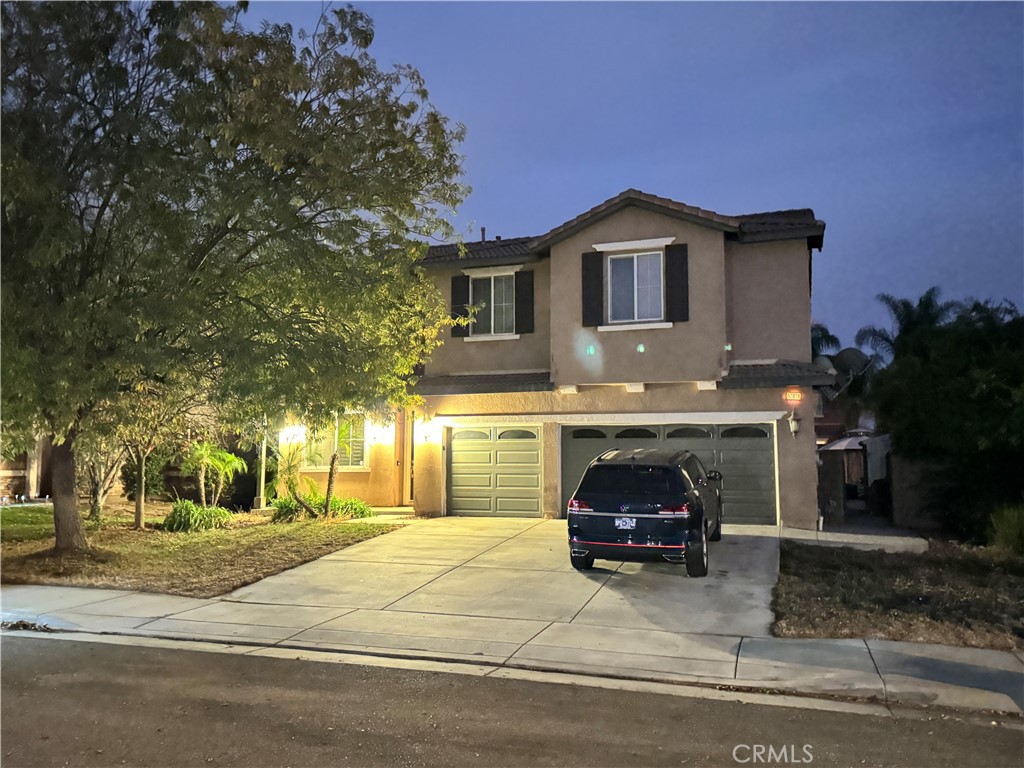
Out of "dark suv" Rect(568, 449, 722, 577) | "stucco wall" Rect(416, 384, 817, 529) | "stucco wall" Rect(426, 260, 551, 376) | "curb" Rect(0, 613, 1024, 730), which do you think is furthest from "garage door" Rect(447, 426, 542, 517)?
"curb" Rect(0, 613, 1024, 730)

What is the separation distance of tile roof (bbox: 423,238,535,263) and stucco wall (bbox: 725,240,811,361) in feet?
14.9

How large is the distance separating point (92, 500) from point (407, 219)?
9.84m

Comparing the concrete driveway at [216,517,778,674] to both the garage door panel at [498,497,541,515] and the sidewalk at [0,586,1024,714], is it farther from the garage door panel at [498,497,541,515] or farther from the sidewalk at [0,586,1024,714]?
the garage door panel at [498,497,541,515]

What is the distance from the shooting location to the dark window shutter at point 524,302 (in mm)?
17016

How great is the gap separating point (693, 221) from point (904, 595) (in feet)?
26.9

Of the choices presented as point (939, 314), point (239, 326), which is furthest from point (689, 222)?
point (939, 314)

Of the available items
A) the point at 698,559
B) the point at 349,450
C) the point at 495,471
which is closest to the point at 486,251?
the point at 495,471

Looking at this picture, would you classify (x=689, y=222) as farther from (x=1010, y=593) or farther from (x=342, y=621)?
(x=342, y=621)

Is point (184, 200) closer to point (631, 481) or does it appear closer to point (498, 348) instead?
point (631, 481)

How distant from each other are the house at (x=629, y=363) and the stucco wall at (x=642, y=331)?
29mm

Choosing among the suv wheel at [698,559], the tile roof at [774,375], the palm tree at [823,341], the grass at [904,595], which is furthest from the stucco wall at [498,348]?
the palm tree at [823,341]

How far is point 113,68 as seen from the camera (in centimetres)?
1009

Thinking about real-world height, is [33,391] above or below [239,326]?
below

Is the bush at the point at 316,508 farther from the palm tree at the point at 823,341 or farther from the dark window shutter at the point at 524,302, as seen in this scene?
the palm tree at the point at 823,341
